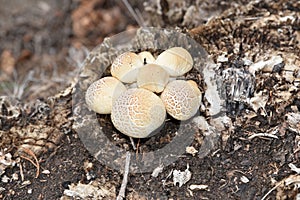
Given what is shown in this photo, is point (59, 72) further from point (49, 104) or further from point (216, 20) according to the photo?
point (216, 20)

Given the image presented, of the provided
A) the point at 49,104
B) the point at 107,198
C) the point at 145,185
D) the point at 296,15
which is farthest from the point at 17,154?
the point at 296,15

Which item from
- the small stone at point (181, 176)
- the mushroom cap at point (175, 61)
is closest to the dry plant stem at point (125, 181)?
the small stone at point (181, 176)

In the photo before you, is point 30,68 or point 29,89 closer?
point 29,89

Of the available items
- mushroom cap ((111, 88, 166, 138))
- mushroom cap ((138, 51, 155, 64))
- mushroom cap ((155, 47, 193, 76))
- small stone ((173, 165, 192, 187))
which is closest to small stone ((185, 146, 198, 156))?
small stone ((173, 165, 192, 187))

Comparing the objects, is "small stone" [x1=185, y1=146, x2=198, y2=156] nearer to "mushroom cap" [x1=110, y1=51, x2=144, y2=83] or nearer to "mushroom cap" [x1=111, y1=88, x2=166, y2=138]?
"mushroom cap" [x1=111, y1=88, x2=166, y2=138]

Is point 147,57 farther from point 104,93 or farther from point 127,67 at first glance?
point 104,93
